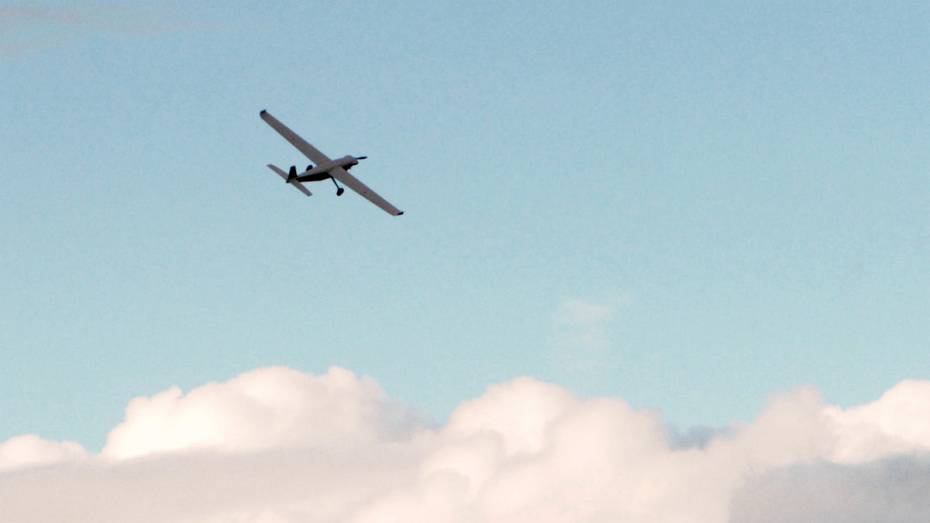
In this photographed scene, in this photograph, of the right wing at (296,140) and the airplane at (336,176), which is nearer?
the airplane at (336,176)

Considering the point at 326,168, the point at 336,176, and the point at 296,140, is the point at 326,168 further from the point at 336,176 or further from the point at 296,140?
the point at 296,140

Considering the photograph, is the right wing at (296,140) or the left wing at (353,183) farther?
the right wing at (296,140)

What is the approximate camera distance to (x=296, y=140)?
5782 inches

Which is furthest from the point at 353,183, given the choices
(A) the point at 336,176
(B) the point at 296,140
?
(B) the point at 296,140

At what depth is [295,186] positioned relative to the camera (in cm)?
13100

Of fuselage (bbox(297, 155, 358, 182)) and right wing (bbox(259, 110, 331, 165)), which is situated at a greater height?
right wing (bbox(259, 110, 331, 165))

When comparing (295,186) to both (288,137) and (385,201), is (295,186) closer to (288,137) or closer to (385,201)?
(385,201)

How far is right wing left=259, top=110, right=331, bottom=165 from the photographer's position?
5595 inches

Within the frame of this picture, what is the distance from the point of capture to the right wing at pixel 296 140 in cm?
14212

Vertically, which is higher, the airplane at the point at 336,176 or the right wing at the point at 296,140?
the right wing at the point at 296,140

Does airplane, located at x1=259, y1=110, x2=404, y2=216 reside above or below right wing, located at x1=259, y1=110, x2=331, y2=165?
below

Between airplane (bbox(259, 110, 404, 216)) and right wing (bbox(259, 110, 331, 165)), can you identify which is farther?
right wing (bbox(259, 110, 331, 165))

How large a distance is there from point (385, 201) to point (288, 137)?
23648mm

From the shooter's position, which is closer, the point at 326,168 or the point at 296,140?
the point at 326,168
